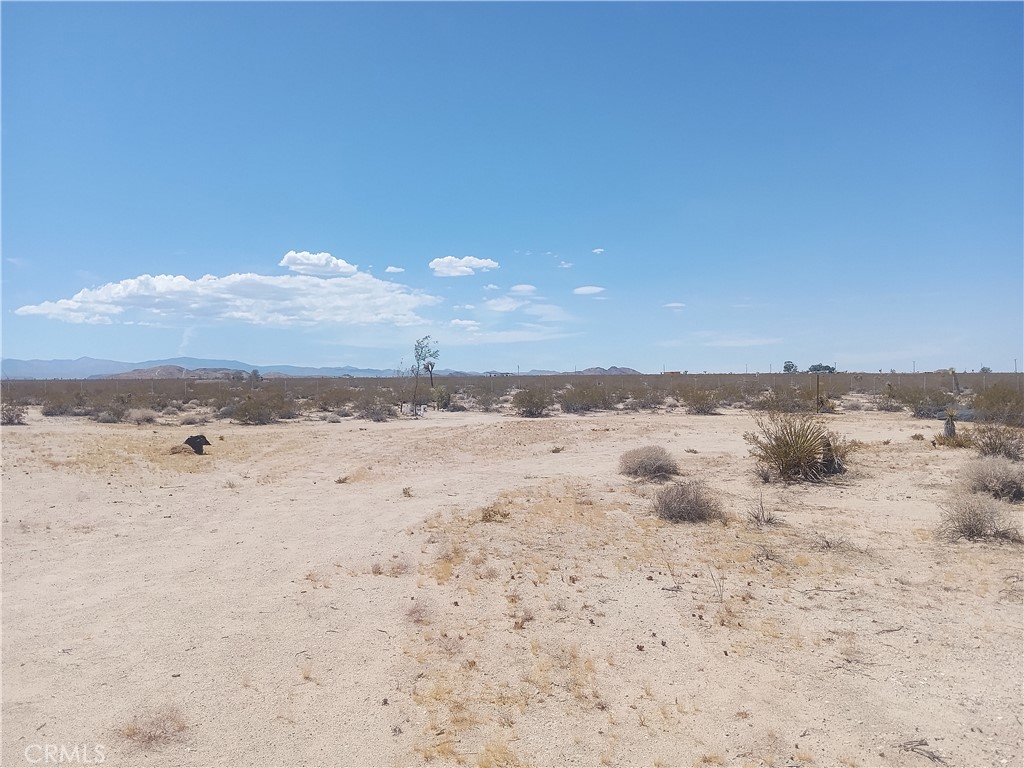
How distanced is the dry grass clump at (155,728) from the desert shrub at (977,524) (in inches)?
353

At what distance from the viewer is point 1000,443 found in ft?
43.8

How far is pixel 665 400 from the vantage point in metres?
39.8

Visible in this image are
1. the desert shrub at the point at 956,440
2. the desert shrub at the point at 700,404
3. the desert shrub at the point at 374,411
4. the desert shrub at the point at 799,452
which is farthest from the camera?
the desert shrub at the point at 700,404

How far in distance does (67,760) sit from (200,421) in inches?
1052

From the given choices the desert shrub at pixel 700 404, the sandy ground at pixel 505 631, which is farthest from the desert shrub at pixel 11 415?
the desert shrub at pixel 700 404

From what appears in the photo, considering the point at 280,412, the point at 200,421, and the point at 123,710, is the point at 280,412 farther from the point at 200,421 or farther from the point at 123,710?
the point at 123,710

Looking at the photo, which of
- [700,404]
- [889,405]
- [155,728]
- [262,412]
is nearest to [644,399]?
[700,404]

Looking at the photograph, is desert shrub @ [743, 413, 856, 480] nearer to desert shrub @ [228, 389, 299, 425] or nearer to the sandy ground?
the sandy ground

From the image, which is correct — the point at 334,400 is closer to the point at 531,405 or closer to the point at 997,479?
the point at 531,405

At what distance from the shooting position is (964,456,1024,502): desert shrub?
10.1 m

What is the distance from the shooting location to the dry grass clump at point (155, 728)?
4.24m

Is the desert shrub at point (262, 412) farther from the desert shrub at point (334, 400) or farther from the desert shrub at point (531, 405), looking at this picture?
the desert shrub at point (531, 405)

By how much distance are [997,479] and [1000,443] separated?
406 cm

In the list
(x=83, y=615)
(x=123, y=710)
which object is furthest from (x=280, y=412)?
(x=123, y=710)
